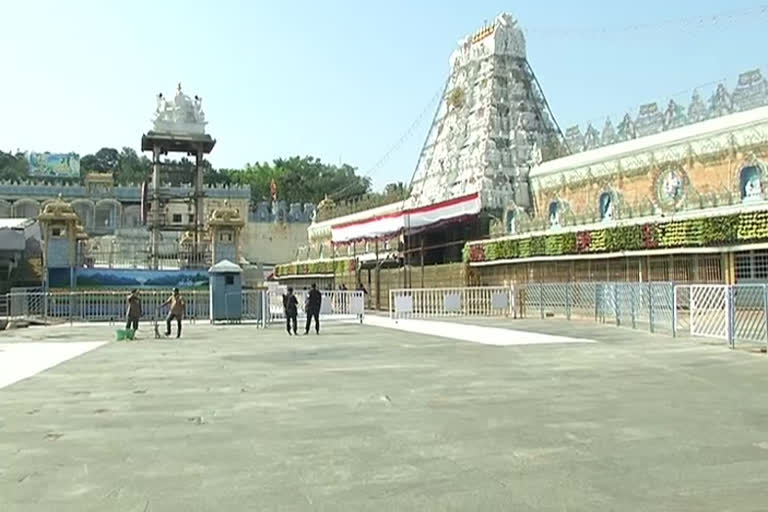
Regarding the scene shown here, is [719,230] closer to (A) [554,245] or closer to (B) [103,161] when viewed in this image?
(A) [554,245]

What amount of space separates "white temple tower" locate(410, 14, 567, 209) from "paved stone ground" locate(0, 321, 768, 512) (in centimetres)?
2392

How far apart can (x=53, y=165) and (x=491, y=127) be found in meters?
67.6

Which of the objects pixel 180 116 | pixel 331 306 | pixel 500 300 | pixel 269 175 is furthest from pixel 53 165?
pixel 500 300

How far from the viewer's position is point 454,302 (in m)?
30.0

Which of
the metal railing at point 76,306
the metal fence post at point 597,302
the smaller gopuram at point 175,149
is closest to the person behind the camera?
the metal fence post at point 597,302

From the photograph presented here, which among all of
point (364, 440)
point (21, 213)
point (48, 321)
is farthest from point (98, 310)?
point (21, 213)

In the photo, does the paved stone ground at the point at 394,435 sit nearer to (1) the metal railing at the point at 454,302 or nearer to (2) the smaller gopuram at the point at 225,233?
(1) the metal railing at the point at 454,302

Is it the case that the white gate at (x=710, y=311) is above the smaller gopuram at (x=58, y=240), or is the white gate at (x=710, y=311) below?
below

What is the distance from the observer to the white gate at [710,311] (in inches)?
629

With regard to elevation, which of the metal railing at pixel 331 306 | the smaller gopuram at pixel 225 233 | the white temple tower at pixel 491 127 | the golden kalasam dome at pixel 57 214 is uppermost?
the white temple tower at pixel 491 127

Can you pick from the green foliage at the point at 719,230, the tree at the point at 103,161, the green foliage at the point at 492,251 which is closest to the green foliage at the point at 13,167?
the tree at the point at 103,161

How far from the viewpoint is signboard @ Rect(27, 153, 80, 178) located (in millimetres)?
90188

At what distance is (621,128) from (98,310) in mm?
22231

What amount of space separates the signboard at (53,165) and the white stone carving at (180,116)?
48239 mm
